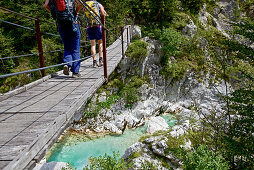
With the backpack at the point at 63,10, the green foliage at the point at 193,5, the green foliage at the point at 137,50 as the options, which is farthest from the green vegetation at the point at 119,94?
the green foliage at the point at 193,5

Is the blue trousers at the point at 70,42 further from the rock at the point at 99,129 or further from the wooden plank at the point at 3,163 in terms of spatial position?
the rock at the point at 99,129

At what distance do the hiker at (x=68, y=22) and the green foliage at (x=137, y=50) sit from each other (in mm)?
5865

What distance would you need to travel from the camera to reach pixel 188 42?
9977 millimetres

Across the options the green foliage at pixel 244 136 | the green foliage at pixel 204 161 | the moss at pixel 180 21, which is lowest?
the green foliage at pixel 204 161

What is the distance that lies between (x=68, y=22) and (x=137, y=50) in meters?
6.15

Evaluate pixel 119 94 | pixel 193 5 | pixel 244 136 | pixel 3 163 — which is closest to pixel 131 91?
pixel 119 94

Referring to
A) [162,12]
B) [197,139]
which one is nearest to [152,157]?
[197,139]

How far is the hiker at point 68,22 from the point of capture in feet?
7.32

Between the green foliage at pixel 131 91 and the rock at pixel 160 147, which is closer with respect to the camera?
the rock at pixel 160 147

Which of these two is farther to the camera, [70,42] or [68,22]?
[70,42]

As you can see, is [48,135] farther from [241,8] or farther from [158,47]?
[241,8]

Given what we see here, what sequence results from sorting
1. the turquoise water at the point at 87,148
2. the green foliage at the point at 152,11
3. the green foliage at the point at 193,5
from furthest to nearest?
1. the green foliage at the point at 193,5
2. the green foliage at the point at 152,11
3. the turquoise water at the point at 87,148

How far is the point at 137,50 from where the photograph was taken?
8.35 meters

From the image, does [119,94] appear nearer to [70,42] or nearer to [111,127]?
[111,127]
